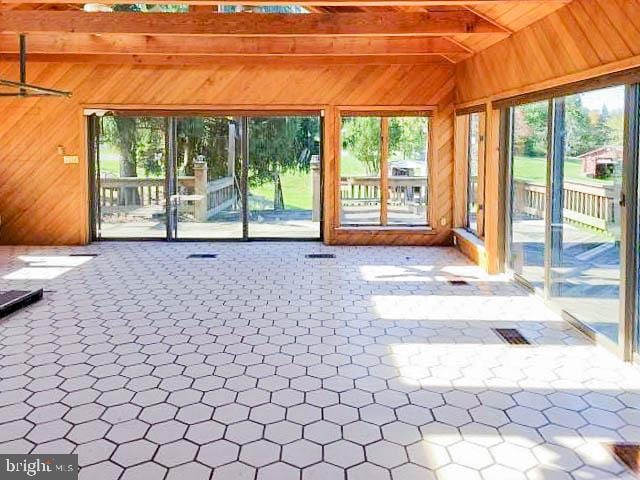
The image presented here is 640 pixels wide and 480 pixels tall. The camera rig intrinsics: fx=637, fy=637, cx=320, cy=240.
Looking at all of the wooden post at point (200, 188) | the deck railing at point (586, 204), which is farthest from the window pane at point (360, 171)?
the deck railing at point (586, 204)

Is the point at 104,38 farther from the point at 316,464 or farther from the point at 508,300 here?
the point at 316,464

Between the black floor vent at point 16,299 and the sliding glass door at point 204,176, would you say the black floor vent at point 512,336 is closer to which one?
the black floor vent at point 16,299

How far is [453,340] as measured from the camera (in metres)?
4.76

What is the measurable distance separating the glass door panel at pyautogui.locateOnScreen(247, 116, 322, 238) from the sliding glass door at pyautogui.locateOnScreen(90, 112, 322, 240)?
2 cm

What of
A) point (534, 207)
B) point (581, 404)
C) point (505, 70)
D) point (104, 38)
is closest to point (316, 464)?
point (581, 404)

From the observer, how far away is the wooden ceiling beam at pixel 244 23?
20.7 feet

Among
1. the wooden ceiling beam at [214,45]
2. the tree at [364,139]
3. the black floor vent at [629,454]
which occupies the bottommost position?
the black floor vent at [629,454]

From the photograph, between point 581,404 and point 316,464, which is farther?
point 581,404

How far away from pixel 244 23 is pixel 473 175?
4.08 meters

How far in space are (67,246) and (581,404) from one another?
25.5 feet

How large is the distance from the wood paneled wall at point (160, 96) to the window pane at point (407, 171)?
0.89 feet

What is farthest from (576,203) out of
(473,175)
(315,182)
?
(315,182)

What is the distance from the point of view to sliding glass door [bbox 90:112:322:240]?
958cm

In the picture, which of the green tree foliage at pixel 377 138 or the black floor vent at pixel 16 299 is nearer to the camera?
the black floor vent at pixel 16 299
